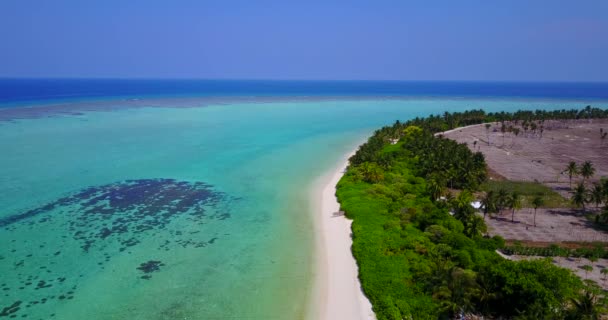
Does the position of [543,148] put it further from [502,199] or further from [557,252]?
[557,252]

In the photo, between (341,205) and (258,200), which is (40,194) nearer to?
(258,200)

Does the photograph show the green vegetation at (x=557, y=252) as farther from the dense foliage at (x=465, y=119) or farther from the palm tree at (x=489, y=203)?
the dense foliage at (x=465, y=119)

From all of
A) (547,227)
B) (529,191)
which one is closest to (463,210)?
(547,227)

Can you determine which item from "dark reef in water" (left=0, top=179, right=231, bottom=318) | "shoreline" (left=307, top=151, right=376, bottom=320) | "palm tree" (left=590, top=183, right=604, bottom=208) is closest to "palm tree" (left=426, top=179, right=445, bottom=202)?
"shoreline" (left=307, top=151, right=376, bottom=320)

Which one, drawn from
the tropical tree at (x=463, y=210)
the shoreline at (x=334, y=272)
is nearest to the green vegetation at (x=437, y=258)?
the tropical tree at (x=463, y=210)

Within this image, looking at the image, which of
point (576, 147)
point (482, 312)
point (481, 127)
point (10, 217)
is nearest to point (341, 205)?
point (482, 312)
